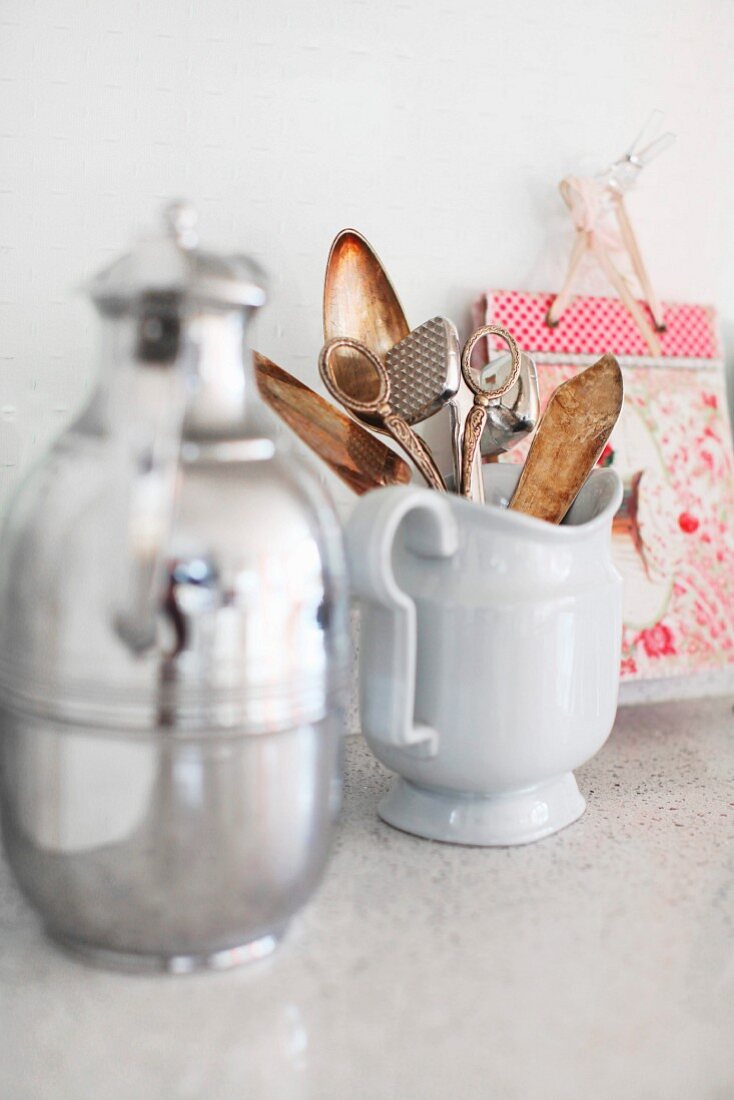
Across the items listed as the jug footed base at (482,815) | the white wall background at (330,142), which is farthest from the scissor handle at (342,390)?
the jug footed base at (482,815)

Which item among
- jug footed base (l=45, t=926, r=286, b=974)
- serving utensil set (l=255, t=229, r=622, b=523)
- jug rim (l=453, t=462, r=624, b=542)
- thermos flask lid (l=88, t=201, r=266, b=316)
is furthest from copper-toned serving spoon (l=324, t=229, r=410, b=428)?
jug footed base (l=45, t=926, r=286, b=974)

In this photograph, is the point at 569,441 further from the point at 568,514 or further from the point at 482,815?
the point at 482,815

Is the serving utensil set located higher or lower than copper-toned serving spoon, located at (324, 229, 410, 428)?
lower

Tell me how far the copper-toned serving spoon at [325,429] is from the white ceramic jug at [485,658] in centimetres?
7

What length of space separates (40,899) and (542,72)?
0.71m

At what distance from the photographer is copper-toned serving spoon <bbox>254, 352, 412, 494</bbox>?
648 mm

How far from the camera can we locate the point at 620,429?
875 mm

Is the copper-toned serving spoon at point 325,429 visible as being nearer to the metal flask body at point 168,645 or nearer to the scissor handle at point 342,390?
the scissor handle at point 342,390

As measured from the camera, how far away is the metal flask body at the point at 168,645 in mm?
418

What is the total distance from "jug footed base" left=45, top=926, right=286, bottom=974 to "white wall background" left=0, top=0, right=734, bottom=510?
1.06ft

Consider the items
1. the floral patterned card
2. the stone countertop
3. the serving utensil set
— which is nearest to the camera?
the stone countertop

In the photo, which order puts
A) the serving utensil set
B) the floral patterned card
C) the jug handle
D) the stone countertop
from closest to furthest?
the stone countertop < the jug handle < the serving utensil set < the floral patterned card

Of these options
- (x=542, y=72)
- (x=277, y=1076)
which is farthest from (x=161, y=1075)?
(x=542, y=72)

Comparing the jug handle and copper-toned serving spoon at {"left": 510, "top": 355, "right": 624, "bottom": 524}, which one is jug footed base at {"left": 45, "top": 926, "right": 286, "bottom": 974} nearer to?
the jug handle
